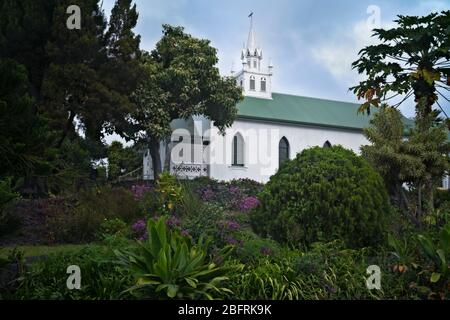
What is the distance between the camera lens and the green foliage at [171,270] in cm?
579

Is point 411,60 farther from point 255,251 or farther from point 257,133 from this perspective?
point 257,133

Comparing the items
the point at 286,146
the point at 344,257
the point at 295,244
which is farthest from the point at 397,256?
the point at 286,146

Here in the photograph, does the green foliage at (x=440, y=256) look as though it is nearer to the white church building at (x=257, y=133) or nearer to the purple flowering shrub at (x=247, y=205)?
the purple flowering shrub at (x=247, y=205)

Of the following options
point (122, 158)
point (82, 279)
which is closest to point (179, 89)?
point (122, 158)

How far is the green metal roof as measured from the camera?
114 feet

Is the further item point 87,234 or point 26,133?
point 87,234

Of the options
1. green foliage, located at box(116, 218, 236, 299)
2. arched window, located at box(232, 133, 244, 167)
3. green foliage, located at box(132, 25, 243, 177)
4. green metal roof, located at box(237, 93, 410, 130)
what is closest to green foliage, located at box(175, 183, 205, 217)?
green foliage, located at box(116, 218, 236, 299)

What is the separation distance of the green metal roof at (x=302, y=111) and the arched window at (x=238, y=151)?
164 cm

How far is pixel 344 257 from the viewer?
7.60 m

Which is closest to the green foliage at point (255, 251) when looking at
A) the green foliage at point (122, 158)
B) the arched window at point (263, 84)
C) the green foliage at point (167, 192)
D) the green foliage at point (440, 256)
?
the green foliage at point (440, 256)

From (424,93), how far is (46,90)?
14.8 meters
